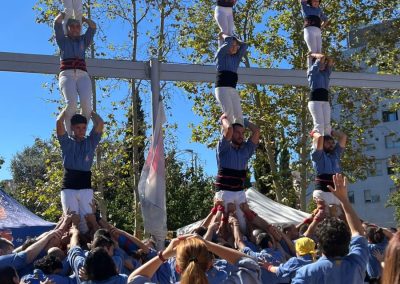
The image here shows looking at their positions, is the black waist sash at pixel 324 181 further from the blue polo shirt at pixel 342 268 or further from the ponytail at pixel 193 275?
the ponytail at pixel 193 275

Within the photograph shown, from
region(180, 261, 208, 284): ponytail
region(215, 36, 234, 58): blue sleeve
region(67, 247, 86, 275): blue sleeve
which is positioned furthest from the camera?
region(215, 36, 234, 58): blue sleeve

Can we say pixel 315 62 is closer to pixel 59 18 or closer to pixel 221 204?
pixel 221 204

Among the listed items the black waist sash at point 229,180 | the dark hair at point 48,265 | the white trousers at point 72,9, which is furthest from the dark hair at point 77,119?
the dark hair at point 48,265

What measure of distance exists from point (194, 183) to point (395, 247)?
84.0 feet

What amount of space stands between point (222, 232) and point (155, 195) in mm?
1224

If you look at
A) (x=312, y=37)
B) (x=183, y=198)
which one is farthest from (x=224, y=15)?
(x=183, y=198)

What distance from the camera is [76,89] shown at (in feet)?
25.3

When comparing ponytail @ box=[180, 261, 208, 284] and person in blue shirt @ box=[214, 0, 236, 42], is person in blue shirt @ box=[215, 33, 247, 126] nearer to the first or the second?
person in blue shirt @ box=[214, 0, 236, 42]

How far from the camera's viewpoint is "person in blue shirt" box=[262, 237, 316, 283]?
5176 mm

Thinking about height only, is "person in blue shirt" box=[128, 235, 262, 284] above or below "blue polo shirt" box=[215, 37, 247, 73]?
below

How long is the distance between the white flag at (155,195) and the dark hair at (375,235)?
2672mm

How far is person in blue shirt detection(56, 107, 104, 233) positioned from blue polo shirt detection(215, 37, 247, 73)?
204 centimetres

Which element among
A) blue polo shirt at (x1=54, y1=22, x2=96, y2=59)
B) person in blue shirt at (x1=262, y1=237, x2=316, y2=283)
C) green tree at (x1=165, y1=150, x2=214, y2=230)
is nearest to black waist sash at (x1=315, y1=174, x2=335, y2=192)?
person in blue shirt at (x1=262, y1=237, x2=316, y2=283)

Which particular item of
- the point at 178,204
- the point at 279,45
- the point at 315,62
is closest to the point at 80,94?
the point at 315,62
